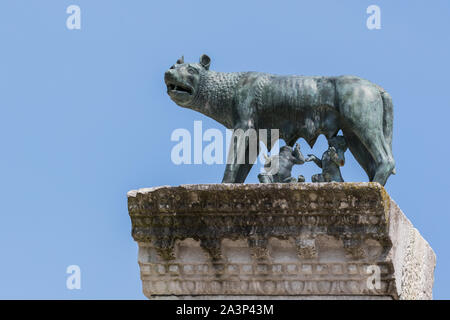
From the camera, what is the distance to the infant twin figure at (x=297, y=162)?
44.8 feet

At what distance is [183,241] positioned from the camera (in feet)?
42.9

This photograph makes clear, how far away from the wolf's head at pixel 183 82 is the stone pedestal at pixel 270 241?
1.91m

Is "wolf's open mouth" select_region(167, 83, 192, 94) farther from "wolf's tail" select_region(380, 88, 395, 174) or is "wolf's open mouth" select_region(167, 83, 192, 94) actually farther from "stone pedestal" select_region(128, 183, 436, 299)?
"wolf's tail" select_region(380, 88, 395, 174)

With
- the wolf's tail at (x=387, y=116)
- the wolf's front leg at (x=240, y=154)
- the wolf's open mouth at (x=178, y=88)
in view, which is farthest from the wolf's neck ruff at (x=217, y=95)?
the wolf's tail at (x=387, y=116)

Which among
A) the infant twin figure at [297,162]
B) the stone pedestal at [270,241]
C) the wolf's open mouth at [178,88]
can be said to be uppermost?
the wolf's open mouth at [178,88]

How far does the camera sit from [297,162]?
13883 mm

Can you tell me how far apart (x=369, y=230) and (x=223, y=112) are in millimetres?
2846

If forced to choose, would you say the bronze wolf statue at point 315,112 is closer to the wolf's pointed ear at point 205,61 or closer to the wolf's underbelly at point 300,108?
the wolf's underbelly at point 300,108

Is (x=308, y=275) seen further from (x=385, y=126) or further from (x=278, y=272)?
(x=385, y=126)

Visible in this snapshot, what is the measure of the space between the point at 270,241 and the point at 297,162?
4.69ft

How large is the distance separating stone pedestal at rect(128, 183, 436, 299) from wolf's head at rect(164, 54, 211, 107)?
6.26ft

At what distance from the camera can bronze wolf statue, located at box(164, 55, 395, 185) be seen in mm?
13781

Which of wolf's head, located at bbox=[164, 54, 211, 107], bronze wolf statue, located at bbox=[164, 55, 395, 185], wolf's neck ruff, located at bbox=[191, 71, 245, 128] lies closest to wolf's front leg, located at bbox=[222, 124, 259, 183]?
bronze wolf statue, located at bbox=[164, 55, 395, 185]

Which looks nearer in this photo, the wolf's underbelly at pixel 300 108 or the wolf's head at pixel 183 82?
the wolf's underbelly at pixel 300 108
